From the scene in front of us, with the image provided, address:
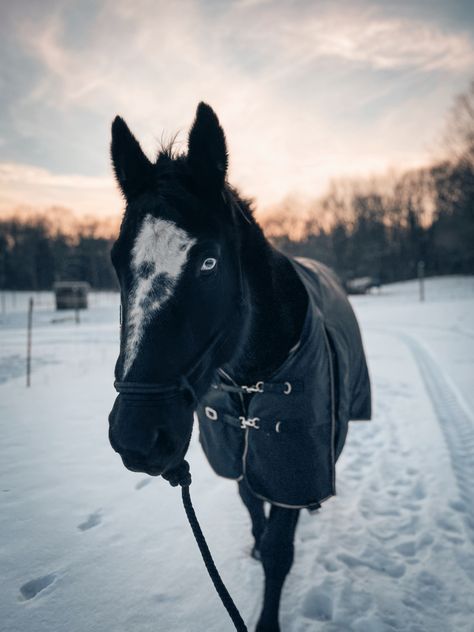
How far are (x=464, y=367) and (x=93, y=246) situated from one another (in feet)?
197

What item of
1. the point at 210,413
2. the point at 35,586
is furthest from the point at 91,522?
the point at 210,413

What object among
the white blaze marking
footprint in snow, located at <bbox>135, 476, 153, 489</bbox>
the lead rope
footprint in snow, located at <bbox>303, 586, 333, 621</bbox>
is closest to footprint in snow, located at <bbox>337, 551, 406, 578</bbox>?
footprint in snow, located at <bbox>303, 586, 333, 621</bbox>

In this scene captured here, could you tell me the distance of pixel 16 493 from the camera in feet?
10.3

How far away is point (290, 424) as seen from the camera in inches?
71.7

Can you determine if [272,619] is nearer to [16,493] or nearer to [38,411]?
[16,493]

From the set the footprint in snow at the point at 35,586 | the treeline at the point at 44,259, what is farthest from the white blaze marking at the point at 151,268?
the treeline at the point at 44,259

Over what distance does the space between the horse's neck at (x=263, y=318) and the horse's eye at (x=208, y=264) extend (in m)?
0.30

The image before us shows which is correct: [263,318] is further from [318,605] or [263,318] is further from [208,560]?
[318,605]

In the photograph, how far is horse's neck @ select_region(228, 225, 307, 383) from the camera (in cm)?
171

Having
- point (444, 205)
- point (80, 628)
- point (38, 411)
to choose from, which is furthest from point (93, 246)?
point (80, 628)

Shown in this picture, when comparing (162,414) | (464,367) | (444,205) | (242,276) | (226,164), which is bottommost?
(464,367)

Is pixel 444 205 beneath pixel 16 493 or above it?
above

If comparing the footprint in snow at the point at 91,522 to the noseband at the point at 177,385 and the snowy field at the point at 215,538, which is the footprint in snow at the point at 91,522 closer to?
the snowy field at the point at 215,538

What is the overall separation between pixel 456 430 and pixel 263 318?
4074mm
